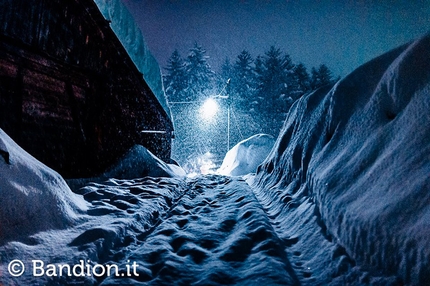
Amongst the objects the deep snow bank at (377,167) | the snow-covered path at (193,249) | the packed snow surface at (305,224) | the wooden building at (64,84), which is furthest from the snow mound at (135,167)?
the deep snow bank at (377,167)

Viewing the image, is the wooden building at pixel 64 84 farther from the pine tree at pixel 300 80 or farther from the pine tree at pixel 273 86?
the pine tree at pixel 300 80

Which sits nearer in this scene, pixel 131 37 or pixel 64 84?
pixel 64 84

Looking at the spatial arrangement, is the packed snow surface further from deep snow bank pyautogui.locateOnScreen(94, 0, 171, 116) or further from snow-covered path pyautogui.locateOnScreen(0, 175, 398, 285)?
deep snow bank pyautogui.locateOnScreen(94, 0, 171, 116)

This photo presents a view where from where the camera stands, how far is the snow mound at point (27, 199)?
195cm

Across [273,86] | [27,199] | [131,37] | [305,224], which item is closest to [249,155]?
[131,37]

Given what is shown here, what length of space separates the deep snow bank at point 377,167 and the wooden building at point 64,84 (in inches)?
165

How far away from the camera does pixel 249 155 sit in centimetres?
1502

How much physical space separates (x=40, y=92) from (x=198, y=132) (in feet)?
105

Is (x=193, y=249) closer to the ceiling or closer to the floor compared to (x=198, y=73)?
closer to the floor

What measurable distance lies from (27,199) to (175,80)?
35509mm

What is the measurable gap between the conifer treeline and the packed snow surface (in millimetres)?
30453

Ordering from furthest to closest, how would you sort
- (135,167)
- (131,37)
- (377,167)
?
(131,37) < (135,167) < (377,167)

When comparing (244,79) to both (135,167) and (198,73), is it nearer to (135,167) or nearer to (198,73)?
(198,73)

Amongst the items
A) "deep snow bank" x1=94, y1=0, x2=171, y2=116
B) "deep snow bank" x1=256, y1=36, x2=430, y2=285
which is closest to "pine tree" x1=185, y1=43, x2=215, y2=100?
"deep snow bank" x1=94, y1=0, x2=171, y2=116
